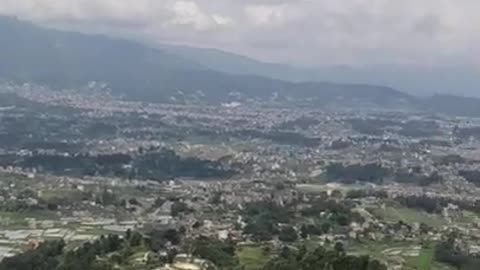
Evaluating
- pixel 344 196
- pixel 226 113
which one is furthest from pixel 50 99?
pixel 344 196

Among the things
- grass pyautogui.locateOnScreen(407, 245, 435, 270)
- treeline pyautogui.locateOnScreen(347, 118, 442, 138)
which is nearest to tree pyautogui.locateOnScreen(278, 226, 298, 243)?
grass pyautogui.locateOnScreen(407, 245, 435, 270)

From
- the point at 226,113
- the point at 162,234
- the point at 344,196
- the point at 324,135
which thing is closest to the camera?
the point at 162,234

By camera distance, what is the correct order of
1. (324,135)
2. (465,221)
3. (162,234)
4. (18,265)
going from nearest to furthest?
1. (18,265)
2. (162,234)
3. (465,221)
4. (324,135)

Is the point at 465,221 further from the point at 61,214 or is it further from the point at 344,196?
the point at 61,214

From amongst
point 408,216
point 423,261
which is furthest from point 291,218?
point 423,261

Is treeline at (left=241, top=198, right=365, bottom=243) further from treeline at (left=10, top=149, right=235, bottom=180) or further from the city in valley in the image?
treeline at (left=10, top=149, right=235, bottom=180)

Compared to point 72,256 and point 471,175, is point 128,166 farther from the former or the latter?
point 72,256
